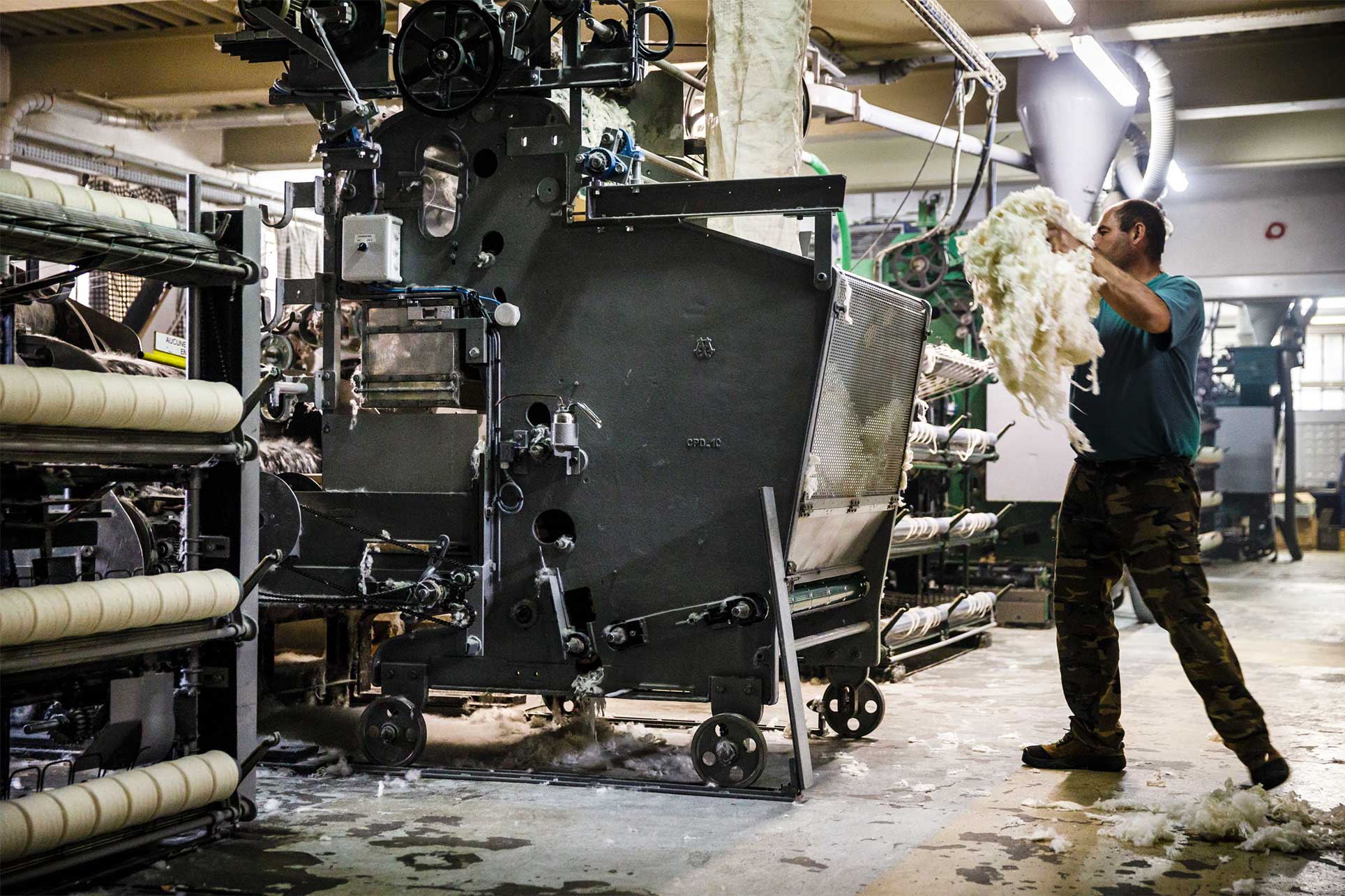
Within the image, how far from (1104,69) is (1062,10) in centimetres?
66

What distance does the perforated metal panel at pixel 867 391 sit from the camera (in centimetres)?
450

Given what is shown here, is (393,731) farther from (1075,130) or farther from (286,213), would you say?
(1075,130)

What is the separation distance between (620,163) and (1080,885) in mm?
2659

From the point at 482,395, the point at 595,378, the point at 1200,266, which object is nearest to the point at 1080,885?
the point at 595,378

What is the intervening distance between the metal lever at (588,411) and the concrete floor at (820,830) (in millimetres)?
1218

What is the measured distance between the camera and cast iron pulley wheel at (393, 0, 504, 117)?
14.9 feet

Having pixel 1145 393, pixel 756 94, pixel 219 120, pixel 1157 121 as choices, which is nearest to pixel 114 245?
pixel 756 94

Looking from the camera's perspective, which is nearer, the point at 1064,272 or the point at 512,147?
the point at 1064,272

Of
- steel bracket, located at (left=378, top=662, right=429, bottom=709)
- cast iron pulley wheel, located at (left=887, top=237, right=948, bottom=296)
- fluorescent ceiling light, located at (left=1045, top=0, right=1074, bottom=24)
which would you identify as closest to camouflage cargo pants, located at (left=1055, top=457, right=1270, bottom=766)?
steel bracket, located at (left=378, top=662, right=429, bottom=709)

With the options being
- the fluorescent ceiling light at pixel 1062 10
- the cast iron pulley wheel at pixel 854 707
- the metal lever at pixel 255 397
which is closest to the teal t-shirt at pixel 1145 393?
the cast iron pulley wheel at pixel 854 707

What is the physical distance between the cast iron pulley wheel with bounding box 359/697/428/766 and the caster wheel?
0.86 metres

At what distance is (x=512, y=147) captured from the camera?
4.66m

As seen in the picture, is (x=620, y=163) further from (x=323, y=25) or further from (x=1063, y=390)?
(x=1063, y=390)

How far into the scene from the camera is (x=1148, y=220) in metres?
4.69
